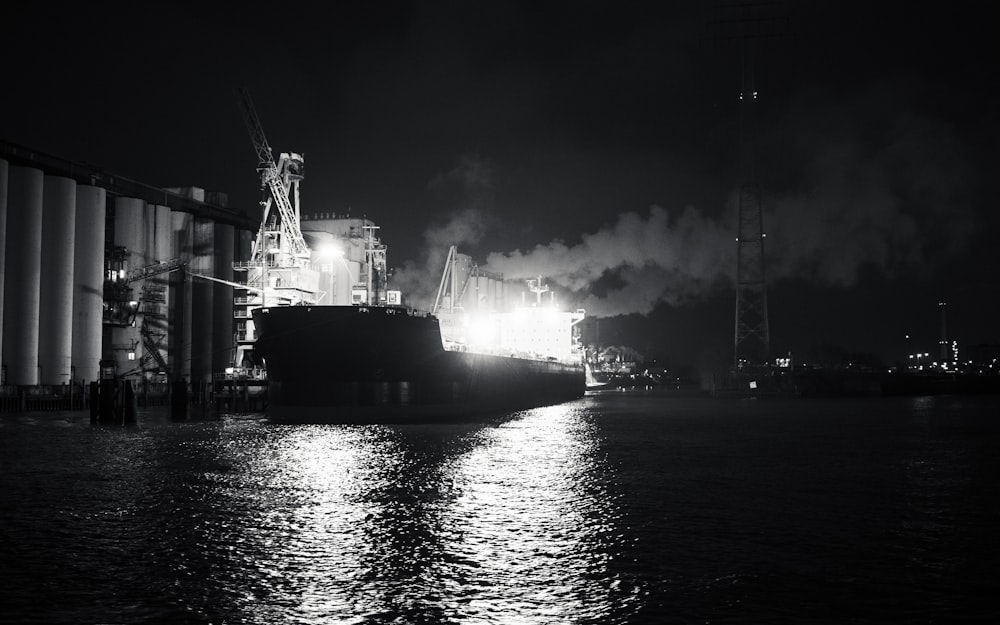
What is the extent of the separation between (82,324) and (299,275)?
16534 millimetres

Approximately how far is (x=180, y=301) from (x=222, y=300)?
208 inches

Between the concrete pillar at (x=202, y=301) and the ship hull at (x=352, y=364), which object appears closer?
the ship hull at (x=352, y=364)

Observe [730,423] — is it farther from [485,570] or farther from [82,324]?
[82,324]

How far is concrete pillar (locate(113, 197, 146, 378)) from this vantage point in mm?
59812

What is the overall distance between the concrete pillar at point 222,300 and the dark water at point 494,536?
161ft

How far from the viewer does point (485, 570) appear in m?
8.69

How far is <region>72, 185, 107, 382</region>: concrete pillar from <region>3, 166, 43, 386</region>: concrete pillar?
4071 mm

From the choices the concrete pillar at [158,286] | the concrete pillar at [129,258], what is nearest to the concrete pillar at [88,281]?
the concrete pillar at [129,258]

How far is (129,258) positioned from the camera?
60438 mm

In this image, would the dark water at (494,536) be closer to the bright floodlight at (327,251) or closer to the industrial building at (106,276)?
the industrial building at (106,276)

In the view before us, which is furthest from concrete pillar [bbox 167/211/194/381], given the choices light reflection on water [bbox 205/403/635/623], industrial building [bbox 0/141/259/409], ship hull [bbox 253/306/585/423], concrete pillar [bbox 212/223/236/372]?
light reflection on water [bbox 205/403/635/623]

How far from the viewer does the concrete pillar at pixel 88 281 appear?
53531 millimetres

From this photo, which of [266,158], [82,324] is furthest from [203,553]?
[82,324]

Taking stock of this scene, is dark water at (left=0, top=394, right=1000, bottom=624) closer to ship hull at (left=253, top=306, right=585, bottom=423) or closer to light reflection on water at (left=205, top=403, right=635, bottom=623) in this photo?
light reflection on water at (left=205, top=403, right=635, bottom=623)
